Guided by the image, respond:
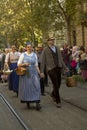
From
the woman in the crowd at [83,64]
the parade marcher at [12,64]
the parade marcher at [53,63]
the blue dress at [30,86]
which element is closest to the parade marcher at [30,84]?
the blue dress at [30,86]

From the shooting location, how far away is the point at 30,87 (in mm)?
12570

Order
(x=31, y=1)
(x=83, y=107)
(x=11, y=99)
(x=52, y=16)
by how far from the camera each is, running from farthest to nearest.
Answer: (x=31, y=1) → (x=52, y=16) → (x=11, y=99) → (x=83, y=107)

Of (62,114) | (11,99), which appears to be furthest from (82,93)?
(62,114)

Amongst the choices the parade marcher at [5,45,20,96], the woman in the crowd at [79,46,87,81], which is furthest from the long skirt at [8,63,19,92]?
the woman in the crowd at [79,46,87,81]

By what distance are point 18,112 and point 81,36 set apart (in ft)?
88.8

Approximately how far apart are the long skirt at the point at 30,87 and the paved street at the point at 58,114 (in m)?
0.34

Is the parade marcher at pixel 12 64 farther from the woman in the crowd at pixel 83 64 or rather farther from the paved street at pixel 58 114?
the woman in the crowd at pixel 83 64

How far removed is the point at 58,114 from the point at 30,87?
140 cm

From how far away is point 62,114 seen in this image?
11.5 metres

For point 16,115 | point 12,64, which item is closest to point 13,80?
point 12,64

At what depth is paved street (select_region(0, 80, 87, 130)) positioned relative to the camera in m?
9.79

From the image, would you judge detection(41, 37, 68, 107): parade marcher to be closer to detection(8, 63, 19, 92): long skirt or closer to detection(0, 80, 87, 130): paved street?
detection(0, 80, 87, 130): paved street

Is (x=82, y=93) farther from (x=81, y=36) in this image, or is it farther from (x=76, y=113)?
(x=81, y=36)

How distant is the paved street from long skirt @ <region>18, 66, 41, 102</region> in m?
0.34
